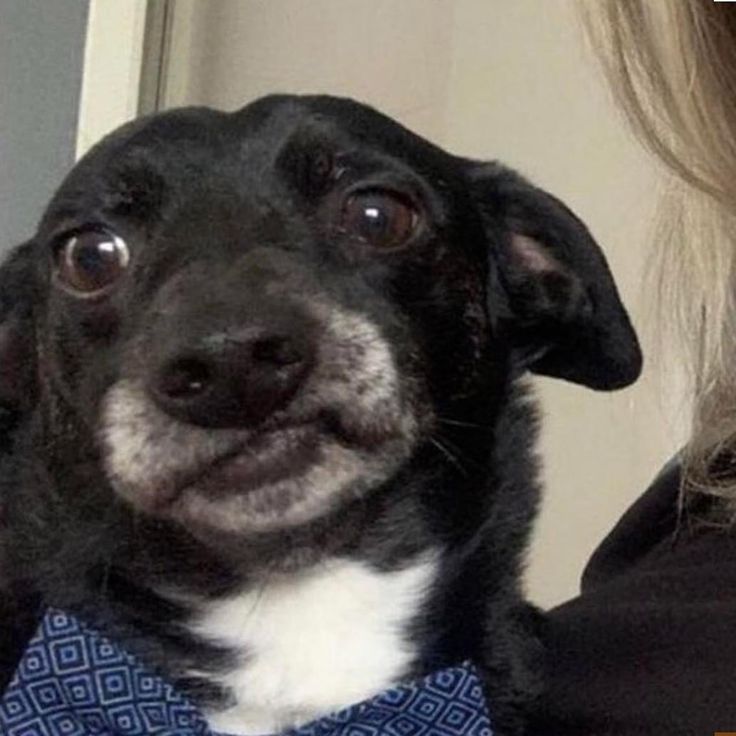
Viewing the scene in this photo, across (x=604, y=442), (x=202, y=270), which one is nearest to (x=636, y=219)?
(x=604, y=442)

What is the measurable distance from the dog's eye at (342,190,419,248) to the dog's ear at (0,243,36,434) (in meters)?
0.23

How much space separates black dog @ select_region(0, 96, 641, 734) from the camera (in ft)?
3.25

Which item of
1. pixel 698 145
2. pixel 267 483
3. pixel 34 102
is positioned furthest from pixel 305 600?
pixel 34 102

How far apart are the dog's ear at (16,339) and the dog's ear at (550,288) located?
31cm

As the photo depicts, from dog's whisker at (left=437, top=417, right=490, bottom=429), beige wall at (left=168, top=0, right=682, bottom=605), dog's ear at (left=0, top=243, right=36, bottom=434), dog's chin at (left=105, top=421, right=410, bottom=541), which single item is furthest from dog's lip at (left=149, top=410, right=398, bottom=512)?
beige wall at (left=168, top=0, right=682, bottom=605)

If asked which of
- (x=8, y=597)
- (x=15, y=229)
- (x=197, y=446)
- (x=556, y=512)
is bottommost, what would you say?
(x=556, y=512)

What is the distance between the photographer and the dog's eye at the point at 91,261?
3.51 ft

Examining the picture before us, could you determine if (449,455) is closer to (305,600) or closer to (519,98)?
(305,600)

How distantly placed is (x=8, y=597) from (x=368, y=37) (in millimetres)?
1411

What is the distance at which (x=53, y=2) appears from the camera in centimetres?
208

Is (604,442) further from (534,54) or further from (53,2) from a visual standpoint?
(53,2)

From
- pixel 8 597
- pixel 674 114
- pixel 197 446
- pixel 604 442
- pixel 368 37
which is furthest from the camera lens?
pixel 368 37

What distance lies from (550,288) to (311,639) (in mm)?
303

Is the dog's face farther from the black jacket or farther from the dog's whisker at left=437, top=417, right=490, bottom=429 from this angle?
the black jacket
